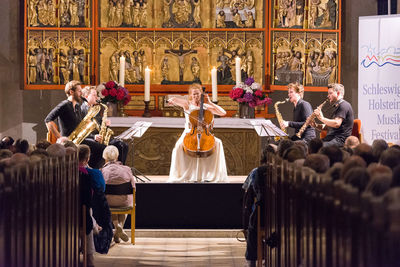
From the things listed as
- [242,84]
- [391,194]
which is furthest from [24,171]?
[242,84]

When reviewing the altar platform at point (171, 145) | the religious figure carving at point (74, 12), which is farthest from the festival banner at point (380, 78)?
the religious figure carving at point (74, 12)

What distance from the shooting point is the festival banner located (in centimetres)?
989

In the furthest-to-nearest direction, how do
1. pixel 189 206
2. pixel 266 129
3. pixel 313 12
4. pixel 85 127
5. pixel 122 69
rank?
pixel 313 12, pixel 122 69, pixel 85 127, pixel 266 129, pixel 189 206

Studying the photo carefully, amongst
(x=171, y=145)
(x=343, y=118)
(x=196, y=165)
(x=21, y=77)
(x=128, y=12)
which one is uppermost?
(x=128, y=12)

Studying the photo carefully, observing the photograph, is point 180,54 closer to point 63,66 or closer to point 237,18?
point 237,18

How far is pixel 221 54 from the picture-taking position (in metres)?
11.4

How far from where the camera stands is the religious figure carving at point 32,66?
11.1m

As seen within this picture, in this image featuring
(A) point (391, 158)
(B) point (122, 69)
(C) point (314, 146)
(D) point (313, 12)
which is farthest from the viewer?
(D) point (313, 12)

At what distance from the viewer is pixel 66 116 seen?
344 inches

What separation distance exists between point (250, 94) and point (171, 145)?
1358 millimetres

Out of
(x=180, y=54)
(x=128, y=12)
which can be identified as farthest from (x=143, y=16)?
(x=180, y=54)

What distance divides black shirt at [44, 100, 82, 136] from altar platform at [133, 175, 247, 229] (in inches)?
50.0

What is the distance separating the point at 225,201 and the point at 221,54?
11.9 feet

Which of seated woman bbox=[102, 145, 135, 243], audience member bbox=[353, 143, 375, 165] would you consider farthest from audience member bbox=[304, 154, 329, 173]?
seated woman bbox=[102, 145, 135, 243]
